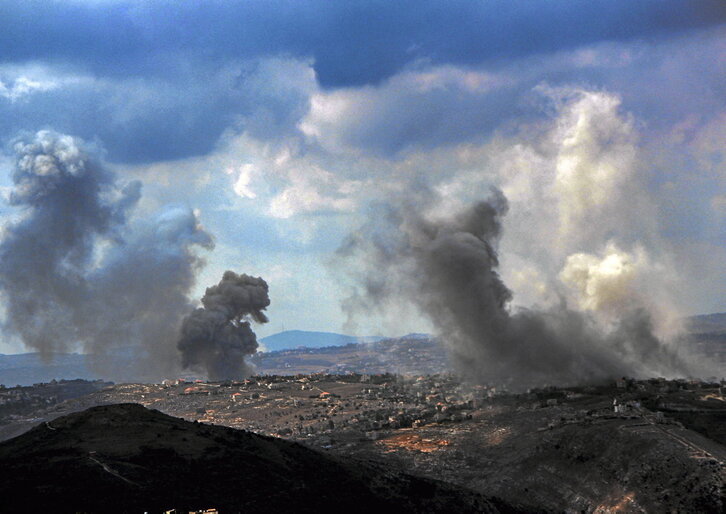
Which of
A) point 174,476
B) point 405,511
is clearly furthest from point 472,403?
point 174,476

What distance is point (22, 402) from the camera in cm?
19975

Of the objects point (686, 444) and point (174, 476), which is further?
point (686, 444)

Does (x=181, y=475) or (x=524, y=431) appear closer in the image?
(x=181, y=475)

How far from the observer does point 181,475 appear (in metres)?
75.6

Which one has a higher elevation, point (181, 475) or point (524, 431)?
point (181, 475)

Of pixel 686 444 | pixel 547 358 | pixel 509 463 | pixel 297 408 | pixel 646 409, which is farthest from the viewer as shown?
pixel 297 408

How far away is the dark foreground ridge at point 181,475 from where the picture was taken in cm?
6750

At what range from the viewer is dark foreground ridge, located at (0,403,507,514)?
221 feet

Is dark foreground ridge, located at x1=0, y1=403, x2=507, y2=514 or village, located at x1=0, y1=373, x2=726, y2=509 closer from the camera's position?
dark foreground ridge, located at x1=0, y1=403, x2=507, y2=514

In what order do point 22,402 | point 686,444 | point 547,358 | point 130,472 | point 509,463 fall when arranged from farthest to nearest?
point 22,402 → point 547,358 → point 509,463 → point 686,444 → point 130,472

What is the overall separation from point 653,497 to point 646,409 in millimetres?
31272

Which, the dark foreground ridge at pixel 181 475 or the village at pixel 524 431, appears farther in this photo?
the village at pixel 524 431

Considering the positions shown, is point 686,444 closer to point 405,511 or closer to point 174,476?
point 405,511

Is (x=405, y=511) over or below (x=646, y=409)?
below
